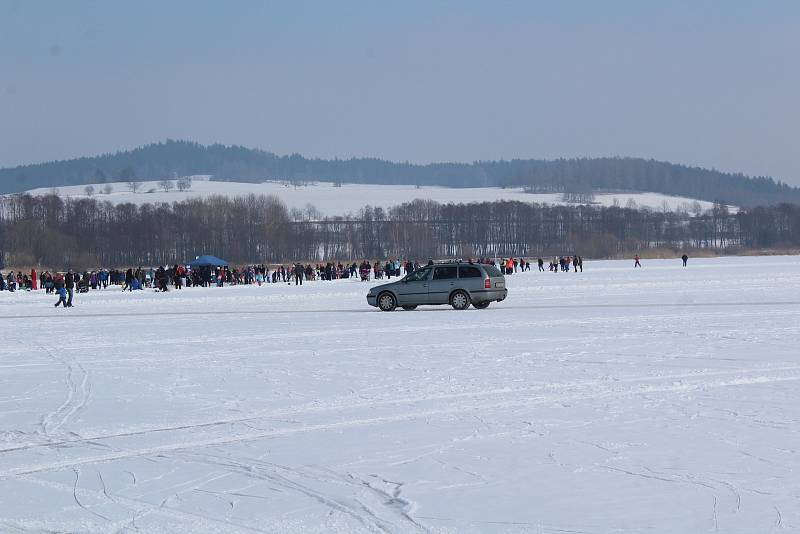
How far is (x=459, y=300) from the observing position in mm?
31234

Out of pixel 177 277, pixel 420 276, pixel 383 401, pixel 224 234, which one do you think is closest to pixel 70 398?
pixel 383 401

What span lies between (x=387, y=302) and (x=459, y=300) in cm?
221

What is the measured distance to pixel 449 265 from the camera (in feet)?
104

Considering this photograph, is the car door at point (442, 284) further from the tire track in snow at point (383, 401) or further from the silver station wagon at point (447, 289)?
the tire track in snow at point (383, 401)

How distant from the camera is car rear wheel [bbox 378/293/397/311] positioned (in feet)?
104

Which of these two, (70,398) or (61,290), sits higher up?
(61,290)

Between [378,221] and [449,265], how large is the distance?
520 ft

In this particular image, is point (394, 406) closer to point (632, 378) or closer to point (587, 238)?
point (632, 378)

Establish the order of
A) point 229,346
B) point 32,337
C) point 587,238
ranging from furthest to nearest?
point 587,238
point 32,337
point 229,346

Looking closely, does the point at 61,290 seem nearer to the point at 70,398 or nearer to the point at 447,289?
the point at 447,289

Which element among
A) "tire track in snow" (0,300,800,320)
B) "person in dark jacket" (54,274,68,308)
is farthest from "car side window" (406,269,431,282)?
"person in dark jacket" (54,274,68,308)

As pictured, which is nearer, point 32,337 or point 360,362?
point 360,362

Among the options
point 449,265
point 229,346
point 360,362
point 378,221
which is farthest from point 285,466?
point 378,221

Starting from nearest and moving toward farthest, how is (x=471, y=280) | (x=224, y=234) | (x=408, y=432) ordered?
(x=408, y=432) < (x=471, y=280) < (x=224, y=234)
